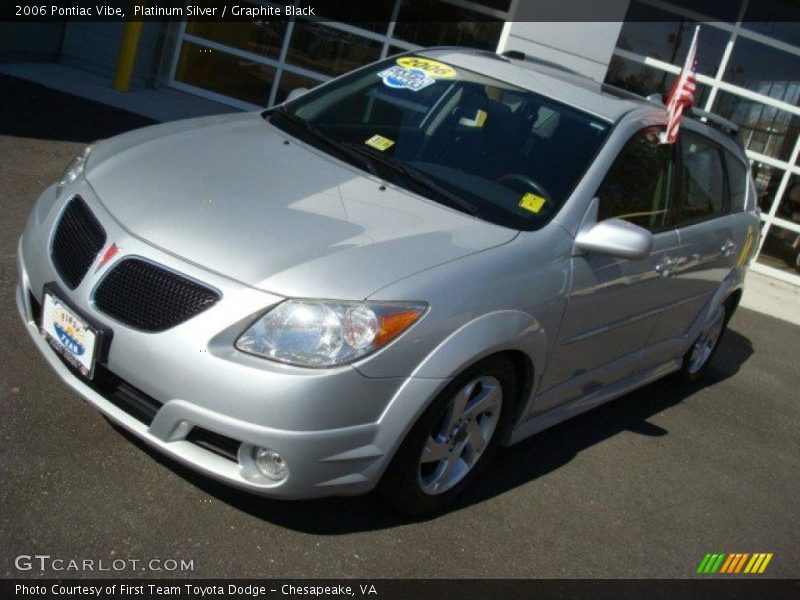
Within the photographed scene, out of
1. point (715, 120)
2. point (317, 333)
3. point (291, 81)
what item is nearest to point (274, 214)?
point (317, 333)

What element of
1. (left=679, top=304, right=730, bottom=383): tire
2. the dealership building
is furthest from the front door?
the dealership building

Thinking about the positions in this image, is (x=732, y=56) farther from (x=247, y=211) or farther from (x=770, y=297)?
(x=247, y=211)

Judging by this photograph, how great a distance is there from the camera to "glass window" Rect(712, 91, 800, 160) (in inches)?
433

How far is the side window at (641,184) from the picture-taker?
4.38 m

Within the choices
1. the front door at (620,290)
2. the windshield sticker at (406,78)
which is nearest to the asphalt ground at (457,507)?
the front door at (620,290)

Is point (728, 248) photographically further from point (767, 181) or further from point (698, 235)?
point (767, 181)

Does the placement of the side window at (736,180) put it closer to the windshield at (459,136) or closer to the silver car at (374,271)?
the silver car at (374,271)

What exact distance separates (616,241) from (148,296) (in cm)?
182

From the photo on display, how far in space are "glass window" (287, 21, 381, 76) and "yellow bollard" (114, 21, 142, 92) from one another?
5.83ft

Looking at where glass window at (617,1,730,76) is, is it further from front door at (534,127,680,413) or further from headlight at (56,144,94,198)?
headlight at (56,144,94,198)

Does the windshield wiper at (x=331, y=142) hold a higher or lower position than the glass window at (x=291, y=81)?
higher

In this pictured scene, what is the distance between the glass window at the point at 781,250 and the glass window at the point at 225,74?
5753 mm

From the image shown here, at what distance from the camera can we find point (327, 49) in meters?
11.3
